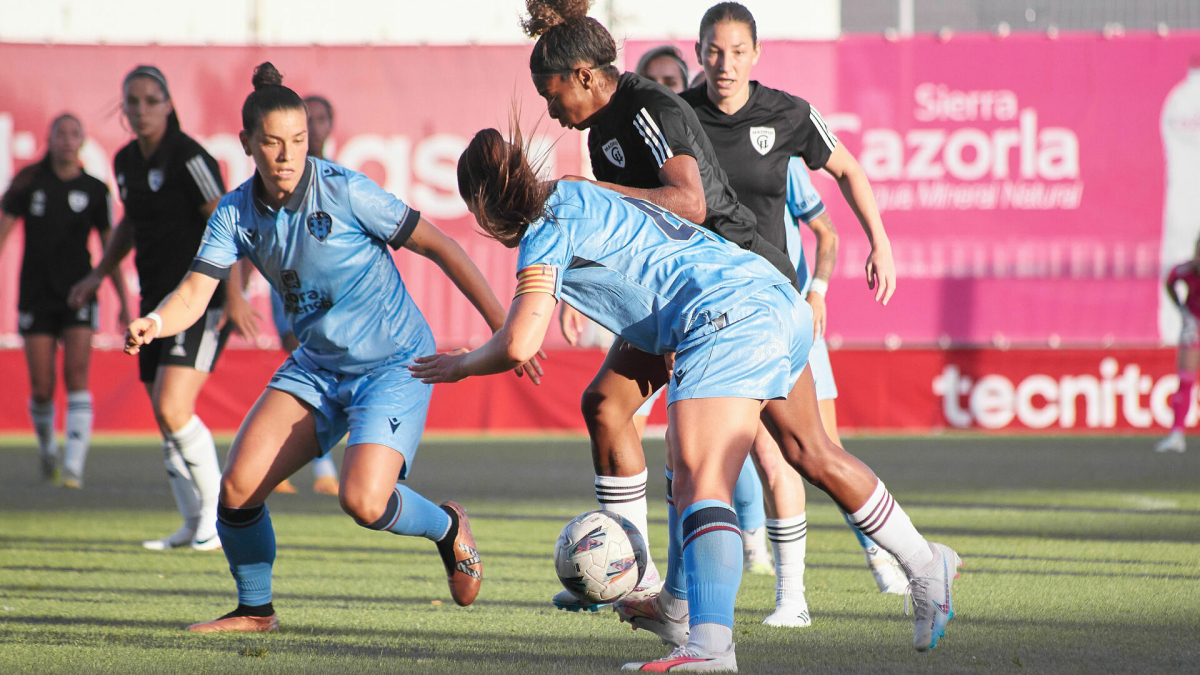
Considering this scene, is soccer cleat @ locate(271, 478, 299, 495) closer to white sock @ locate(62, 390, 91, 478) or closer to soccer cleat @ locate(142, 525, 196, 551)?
white sock @ locate(62, 390, 91, 478)

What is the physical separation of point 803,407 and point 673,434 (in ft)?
1.50

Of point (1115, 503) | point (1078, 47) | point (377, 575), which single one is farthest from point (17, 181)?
point (1078, 47)

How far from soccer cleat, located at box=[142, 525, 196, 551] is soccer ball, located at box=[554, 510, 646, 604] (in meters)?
3.23

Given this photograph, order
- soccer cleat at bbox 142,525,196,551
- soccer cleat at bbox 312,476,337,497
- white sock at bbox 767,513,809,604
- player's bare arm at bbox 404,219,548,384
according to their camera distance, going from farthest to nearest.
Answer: soccer cleat at bbox 312,476,337,497
soccer cleat at bbox 142,525,196,551
white sock at bbox 767,513,809,604
player's bare arm at bbox 404,219,548,384

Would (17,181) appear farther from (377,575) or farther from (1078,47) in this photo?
(1078,47)

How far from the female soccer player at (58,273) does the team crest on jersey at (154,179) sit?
2.39m

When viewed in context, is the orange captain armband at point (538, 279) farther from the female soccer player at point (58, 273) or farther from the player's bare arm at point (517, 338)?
the female soccer player at point (58, 273)

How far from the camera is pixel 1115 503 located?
796cm

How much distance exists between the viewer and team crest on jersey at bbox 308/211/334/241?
415 cm

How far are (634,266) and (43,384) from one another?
6712mm

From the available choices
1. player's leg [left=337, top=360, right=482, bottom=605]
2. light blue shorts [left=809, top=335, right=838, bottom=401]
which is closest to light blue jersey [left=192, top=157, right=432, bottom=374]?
player's leg [left=337, top=360, right=482, bottom=605]

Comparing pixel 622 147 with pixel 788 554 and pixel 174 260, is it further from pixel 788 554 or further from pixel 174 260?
pixel 174 260

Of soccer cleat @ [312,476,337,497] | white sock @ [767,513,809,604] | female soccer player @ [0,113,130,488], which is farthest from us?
female soccer player @ [0,113,130,488]

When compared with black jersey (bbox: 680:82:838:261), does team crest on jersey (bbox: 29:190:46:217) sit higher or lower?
higher
